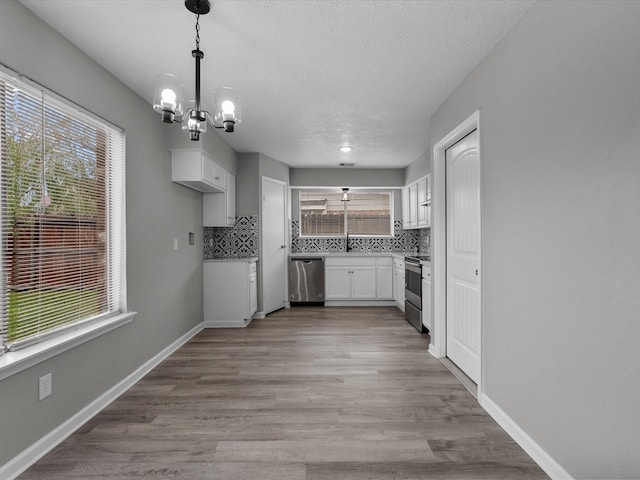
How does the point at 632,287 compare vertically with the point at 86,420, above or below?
above

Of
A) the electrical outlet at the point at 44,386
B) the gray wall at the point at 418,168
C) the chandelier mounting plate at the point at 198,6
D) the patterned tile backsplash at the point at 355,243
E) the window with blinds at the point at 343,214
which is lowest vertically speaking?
the electrical outlet at the point at 44,386

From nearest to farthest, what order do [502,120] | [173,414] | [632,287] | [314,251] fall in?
1. [632,287]
2. [502,120]
3. [173,414]
4. [314,251]

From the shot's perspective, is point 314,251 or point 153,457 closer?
point 153,457

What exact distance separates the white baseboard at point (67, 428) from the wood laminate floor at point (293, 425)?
4 centimetres

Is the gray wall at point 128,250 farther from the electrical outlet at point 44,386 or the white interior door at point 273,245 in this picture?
the white interior door at point 273,245

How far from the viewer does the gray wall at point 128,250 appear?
1826mm

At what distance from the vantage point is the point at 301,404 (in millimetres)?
2467

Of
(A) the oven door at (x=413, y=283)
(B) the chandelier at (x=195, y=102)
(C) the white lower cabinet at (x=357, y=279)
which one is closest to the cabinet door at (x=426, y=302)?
(A) the oven door at (x=413, y=283)

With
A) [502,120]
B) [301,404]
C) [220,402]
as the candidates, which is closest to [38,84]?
[220,402]

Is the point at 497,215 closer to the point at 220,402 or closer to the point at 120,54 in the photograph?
the point at 220,402

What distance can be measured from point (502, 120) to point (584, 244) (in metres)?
1.03

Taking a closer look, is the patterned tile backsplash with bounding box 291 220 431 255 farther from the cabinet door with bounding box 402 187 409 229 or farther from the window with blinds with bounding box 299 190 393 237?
the cabinet door with bounding box 402 187 409 229

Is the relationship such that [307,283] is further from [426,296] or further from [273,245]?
[426,296]

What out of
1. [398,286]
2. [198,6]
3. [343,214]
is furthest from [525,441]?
[343,214]
